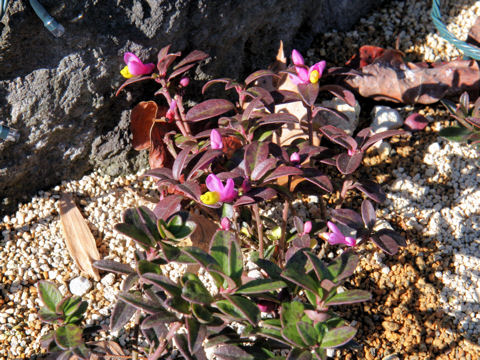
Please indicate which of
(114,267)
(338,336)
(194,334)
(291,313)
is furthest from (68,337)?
(338,336)

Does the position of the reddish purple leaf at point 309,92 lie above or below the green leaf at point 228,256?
above

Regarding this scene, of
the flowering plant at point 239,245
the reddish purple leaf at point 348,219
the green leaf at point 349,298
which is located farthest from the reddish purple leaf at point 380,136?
the green leaf at point 349,298

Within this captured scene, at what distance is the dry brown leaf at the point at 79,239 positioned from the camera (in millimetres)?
2000

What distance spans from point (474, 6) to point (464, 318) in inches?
72.8

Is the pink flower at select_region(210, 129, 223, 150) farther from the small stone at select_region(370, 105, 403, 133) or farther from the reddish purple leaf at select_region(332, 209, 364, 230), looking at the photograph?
the small stone at select_region(370, 105, 403, 133)

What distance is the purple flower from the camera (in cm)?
145

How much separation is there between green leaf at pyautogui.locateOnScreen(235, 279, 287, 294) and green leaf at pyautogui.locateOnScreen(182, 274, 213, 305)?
0.26 feet

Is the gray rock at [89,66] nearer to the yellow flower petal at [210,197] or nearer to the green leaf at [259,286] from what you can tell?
the yellow flower petal at [210,197]

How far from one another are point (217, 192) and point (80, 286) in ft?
2.63

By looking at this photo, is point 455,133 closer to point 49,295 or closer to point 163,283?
point 163,283

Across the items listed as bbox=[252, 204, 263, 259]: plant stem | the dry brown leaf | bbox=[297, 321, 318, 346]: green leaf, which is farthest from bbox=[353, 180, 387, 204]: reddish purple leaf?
the dry brown leaf

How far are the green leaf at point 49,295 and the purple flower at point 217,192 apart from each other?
50 centimetres

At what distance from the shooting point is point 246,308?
1.23 metres

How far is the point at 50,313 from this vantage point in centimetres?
143
